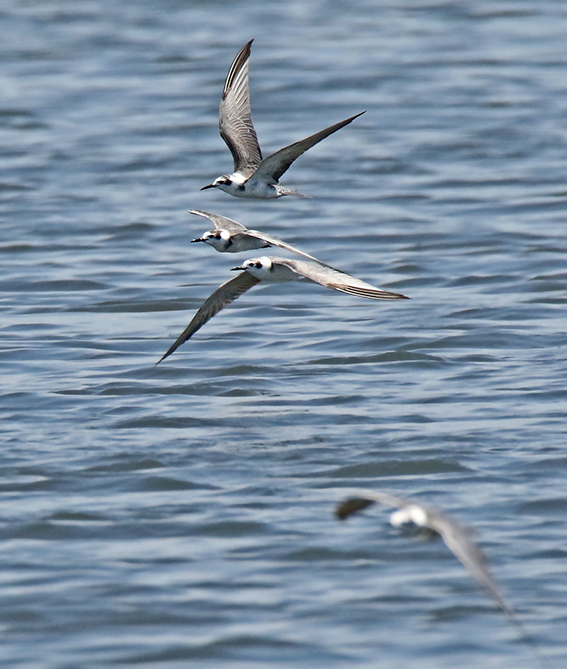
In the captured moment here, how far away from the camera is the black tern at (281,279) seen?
9422 millimetres

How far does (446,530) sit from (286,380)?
5.08 meters

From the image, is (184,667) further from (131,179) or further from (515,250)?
(131,179)

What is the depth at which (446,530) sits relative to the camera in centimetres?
676

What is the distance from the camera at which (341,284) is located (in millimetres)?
9578

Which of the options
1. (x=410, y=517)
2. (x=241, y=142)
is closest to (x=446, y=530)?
(x=410, y=517)

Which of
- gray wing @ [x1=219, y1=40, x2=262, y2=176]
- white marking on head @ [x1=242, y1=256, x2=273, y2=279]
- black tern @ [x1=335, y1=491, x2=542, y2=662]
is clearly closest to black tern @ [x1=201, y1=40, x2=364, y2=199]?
gray wing @ [x1=219, y1=40, x2=262, y2=176]

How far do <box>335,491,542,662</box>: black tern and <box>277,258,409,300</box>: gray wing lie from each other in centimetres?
158

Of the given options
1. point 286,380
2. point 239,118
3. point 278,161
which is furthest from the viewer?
point 239,118

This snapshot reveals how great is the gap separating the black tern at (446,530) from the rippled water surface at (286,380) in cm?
13

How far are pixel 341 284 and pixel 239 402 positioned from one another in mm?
1995

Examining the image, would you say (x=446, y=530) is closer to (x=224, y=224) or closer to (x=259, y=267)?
(x=259, y=267)

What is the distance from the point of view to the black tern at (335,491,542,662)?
6141mm

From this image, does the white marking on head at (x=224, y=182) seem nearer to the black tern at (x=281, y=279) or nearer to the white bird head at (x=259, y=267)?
the black tern at (x=281, y=279)

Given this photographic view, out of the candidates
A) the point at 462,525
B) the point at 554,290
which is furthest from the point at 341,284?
the point at 554,290
